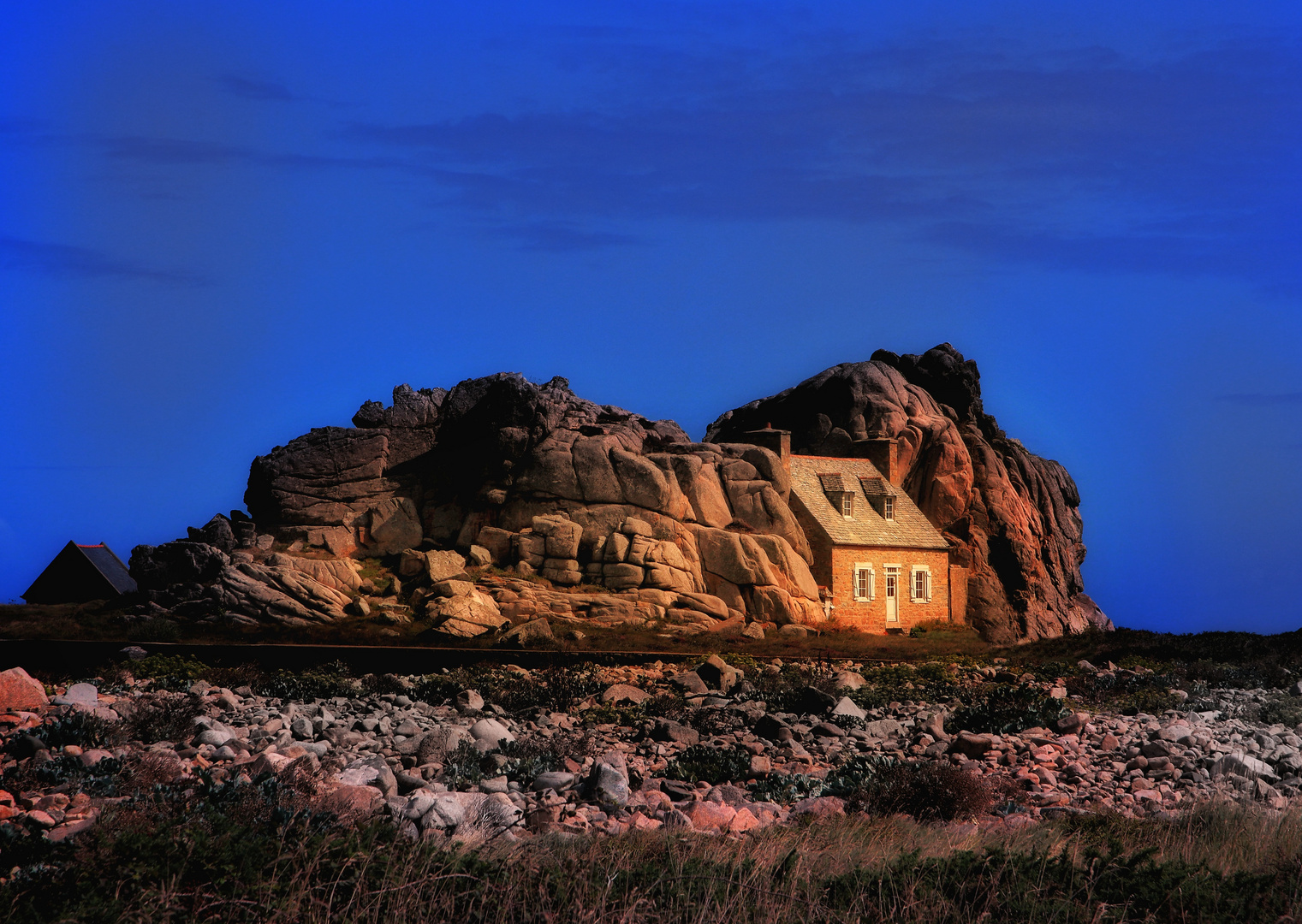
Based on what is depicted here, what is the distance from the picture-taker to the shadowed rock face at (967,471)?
48.3 meters

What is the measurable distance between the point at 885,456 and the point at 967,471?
412cm

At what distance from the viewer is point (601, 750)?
17328 mm

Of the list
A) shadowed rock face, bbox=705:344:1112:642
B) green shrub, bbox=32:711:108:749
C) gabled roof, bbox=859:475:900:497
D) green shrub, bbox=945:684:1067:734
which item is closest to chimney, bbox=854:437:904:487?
shadowed rock face, bbox=705:344:1112:642

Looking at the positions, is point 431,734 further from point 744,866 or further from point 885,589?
point 885,589

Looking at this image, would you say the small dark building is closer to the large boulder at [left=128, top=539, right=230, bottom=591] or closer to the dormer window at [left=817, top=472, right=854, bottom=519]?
the large boulder at [left=128, top=539, right=230, bottom=591]

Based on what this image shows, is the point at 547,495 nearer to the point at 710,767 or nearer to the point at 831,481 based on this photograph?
the point at 831,481

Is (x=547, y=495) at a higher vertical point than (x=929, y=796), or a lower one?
higher

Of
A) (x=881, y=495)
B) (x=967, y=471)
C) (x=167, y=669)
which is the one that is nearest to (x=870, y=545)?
(x=881, y=495)

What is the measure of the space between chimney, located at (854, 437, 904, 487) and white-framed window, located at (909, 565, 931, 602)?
4.50 metres

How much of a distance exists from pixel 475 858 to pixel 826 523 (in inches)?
1424

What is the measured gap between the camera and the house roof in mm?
44125

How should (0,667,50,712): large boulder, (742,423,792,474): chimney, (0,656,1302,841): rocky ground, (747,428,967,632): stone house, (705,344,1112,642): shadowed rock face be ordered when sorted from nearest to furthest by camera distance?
1. (0,656,1302,841): rocky ground
2. (0,667,50,712): large boulder
3. (747,428,967,632): stone house
4. (742,423,792,474): chimney
5. (705,344,1112,642): shadowed rock face

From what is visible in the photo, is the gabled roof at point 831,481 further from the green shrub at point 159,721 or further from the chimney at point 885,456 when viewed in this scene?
the green shrub at point 159,721

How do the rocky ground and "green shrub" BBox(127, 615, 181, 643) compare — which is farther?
"green shrub" BBox(127, 615, 181, 643)
